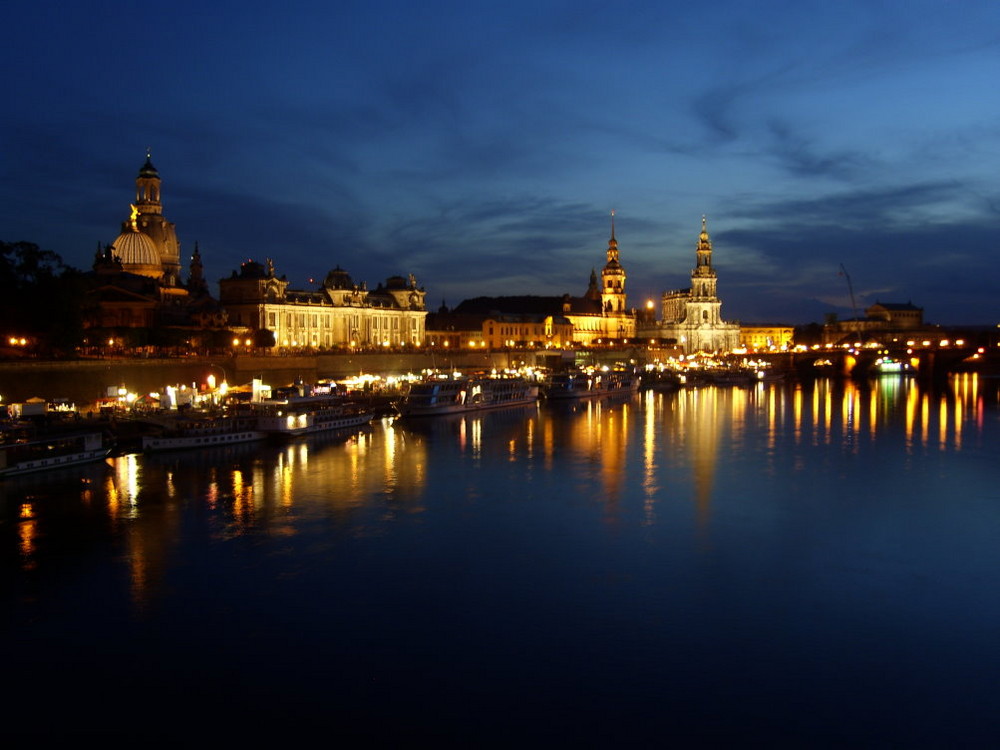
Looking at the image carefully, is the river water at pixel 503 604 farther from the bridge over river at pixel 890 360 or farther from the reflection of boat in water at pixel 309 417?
the bridge over river at pixel 890 360

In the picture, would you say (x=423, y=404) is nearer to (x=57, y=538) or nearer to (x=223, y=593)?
(x=57, y=538)

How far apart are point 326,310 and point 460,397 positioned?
3172 centimetres

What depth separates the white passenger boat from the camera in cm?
3378

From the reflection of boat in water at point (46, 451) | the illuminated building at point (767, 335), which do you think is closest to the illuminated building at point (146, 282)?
the reflection of boat in water at point (46, 451)

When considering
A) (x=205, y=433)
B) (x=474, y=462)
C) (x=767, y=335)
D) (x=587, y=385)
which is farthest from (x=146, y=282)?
(x=767, y=335)

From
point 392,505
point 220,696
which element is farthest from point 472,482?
point 220,696

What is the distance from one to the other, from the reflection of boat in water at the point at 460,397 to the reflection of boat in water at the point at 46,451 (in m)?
20.6

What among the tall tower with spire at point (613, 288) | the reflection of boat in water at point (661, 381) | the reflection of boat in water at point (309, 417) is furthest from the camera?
the tall tower with spire at point (613, 288)

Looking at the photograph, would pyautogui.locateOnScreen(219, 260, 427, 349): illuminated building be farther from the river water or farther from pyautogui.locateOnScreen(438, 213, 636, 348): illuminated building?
the river water

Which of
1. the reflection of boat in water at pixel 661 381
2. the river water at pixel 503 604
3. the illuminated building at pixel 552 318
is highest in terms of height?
the illuminated building at pixel 552 318

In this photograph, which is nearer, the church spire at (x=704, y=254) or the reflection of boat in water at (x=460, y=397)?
the reflection of boat in water at (x=460, y=397)

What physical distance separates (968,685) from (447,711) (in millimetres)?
7428

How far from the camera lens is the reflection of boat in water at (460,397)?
165ft

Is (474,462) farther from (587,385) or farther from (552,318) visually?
(552,318)
